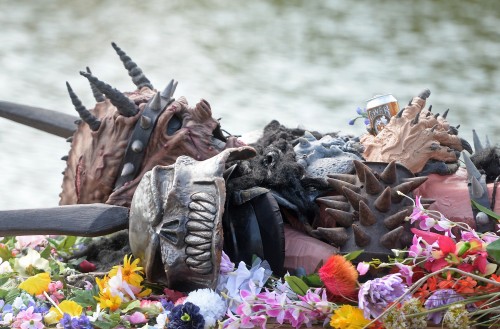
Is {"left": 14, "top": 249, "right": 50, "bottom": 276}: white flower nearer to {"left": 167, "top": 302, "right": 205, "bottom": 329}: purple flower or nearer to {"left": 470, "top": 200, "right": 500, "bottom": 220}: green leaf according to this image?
{"left": 167, "top": 302, "right": 205, "bottom": 329}: purple flower

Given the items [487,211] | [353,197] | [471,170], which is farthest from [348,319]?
[471,170]

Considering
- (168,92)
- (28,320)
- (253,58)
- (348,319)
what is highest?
(253,58)

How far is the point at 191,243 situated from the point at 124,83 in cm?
379

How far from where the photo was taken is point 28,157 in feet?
17.0

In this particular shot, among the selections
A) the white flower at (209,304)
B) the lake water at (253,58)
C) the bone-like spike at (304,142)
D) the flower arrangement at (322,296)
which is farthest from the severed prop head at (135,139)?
the lake water at (253,58)

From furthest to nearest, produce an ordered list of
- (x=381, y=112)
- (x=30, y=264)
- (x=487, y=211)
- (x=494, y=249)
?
(x=381, y=112)
(x=30, y=264)
(x=487, y=211)
(x=494, y=249)

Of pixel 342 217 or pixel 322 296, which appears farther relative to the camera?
pixel 342 217

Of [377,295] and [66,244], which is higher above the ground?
[66,244]

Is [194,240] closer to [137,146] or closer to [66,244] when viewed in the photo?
[137,146]

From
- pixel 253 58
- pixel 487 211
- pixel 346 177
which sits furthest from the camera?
pixel 253 58

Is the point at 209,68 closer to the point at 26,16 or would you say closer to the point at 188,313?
the point at 26,16

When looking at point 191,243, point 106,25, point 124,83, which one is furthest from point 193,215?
point 106,25

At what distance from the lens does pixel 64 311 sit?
2.02m

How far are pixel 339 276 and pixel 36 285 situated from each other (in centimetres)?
69
